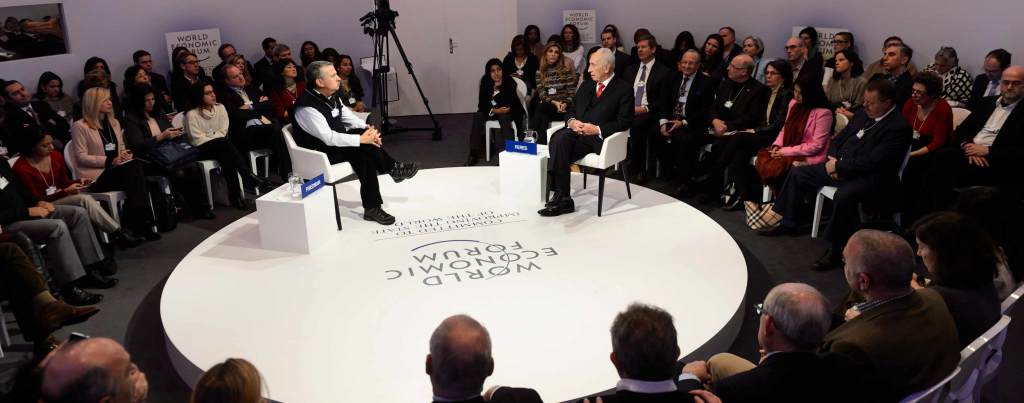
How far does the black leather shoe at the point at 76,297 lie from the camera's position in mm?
4527

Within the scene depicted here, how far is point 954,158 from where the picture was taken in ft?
17.3

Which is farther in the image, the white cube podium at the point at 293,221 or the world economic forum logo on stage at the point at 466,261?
the white cube podium at the point at 293,221

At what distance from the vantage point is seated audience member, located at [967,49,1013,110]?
6.14 metres

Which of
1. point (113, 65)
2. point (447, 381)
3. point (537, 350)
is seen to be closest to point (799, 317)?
point (447, 381)

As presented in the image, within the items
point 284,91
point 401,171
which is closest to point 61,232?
point 401,171

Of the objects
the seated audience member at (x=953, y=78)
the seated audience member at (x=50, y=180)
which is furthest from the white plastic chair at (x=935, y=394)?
the seated audience member at (x=953, y=78)

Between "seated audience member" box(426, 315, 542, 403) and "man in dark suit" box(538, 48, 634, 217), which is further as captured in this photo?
"man in dark suit" box(538, 48, 634, 217)

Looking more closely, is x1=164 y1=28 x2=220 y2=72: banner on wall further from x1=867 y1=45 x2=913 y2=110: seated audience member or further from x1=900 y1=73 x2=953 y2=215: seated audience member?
x1=900 y1=73 x2=953 y2=215: seated audience member

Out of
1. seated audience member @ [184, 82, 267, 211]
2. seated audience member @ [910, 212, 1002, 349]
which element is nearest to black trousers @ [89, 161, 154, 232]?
seated audience member @ [184, 82, 267, 211]

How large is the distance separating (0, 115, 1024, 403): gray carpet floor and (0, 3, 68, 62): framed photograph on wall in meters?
2.62

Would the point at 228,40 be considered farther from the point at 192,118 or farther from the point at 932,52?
the point at 932,52

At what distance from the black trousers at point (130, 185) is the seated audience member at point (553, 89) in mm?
3596

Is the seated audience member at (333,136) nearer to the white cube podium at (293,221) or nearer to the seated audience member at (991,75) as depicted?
the white cube podium at (293,221)

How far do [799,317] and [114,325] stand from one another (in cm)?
363
